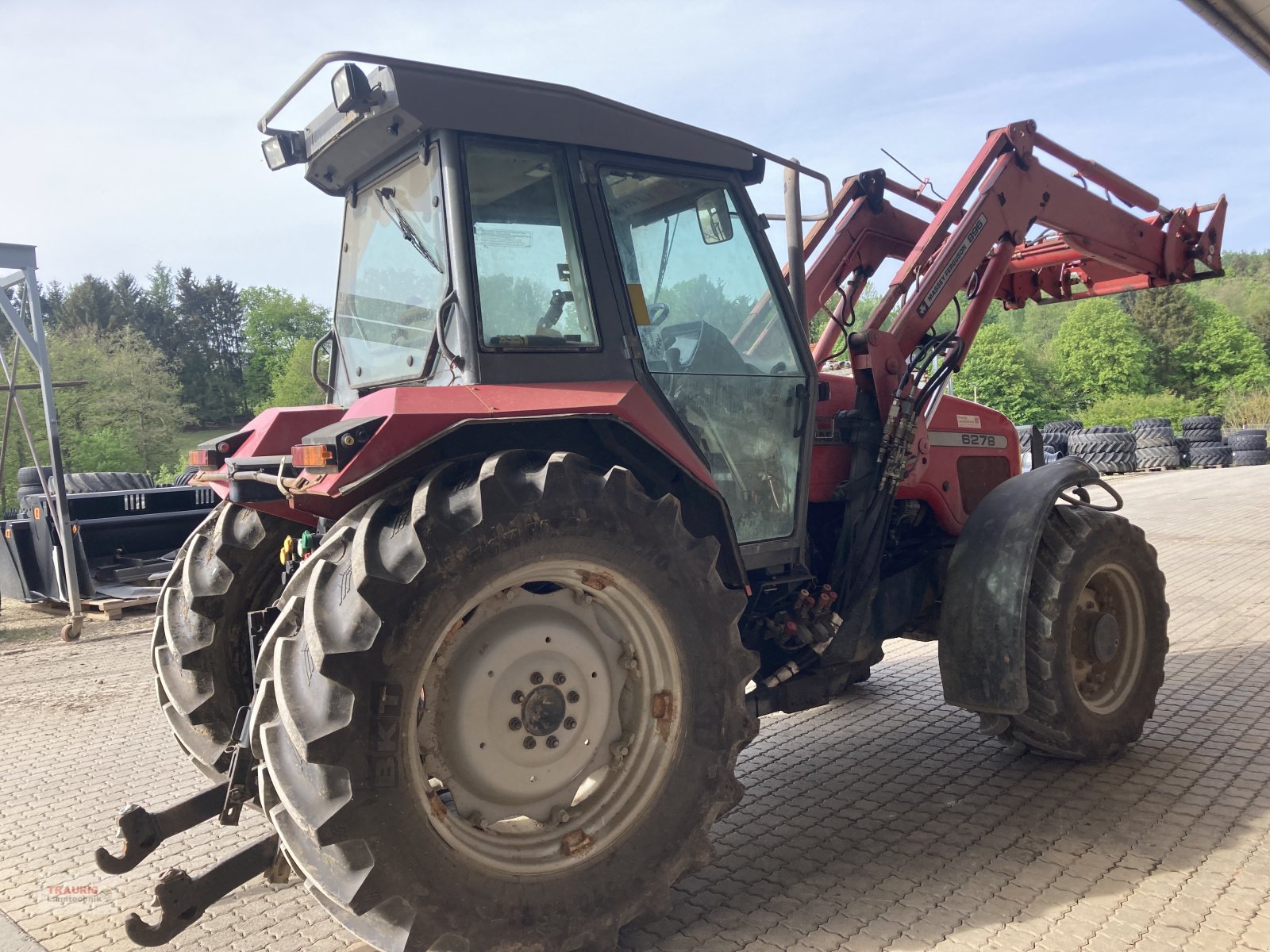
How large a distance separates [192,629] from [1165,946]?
11.2ft

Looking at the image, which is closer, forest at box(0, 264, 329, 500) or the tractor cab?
the tractor cab

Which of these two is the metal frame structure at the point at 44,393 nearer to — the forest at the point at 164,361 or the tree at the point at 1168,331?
the forest at the point at 164,361

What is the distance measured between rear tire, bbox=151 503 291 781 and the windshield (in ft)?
2.41

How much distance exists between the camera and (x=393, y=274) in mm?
3689

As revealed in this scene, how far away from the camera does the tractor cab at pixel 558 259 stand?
322 cm

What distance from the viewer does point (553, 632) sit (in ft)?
10.1

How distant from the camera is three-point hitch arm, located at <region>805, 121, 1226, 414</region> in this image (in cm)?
476

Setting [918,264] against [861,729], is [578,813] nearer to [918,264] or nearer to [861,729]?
[861,729]

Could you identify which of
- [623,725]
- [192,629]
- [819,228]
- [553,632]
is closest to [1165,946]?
[623,725]

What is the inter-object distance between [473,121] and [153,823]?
241cm

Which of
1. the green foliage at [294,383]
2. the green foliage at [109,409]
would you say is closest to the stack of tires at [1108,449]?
the green foliage at [109,409]

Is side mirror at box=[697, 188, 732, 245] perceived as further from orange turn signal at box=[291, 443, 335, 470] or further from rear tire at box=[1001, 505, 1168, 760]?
rear tire at box=[1001, 505, 1168, 760]

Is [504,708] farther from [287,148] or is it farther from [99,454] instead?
[99,454]

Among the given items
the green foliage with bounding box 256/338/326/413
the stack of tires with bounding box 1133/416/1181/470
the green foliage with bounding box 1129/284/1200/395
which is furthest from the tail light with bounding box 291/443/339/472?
the green foliage with bounding box 1129/284/1200/395
